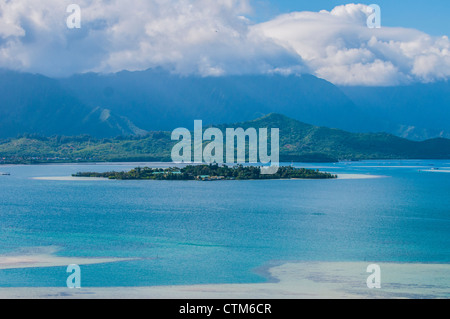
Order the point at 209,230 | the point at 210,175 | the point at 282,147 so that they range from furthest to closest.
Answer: the point at 282,147, the point at 210,175, the point at 209,230

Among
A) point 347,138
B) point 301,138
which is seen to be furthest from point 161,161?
point 347,138

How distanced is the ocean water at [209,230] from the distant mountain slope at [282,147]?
8871 cm

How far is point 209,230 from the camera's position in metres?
38.8

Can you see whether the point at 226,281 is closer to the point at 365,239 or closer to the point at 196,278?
the point at 196,278

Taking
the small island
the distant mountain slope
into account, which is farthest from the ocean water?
the distant mountain slope

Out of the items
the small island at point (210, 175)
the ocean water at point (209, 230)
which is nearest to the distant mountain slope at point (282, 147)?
the small island at point (210, 175)

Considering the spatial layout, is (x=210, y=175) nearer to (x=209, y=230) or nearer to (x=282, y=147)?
(x=209, y=230)

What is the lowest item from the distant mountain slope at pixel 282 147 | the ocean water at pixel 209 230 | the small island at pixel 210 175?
the ocean water at pixel 209 230

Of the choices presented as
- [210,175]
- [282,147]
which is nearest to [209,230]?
[210,175]

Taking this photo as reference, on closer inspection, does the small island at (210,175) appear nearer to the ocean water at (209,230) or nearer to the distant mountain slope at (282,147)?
the ocean water at (209,230)

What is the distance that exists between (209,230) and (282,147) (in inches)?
5205

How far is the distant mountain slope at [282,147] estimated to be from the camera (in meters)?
156

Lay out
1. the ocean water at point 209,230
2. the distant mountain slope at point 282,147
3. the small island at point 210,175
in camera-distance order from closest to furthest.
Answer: the ocean water at point 209,230 < the small island at point 210,175 < the distant mountain slope at point 282,147

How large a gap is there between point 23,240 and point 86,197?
25.4 metres
